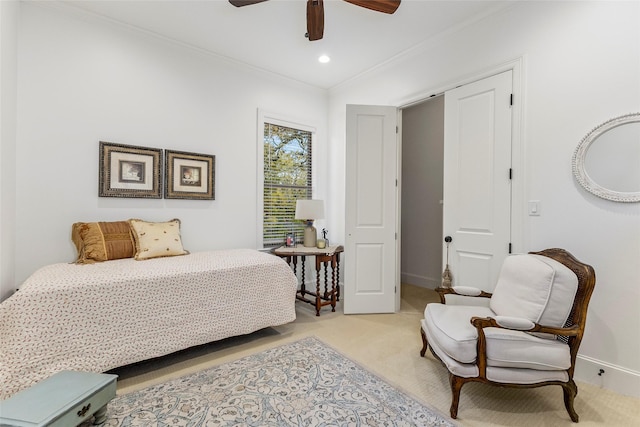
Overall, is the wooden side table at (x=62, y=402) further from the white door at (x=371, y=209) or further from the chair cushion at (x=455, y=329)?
the white door at (x=371, y=209)

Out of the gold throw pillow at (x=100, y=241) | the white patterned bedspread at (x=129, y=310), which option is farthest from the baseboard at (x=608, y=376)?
the gold throw pillow at (x=100, y=241)

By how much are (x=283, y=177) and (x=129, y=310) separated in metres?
2.48

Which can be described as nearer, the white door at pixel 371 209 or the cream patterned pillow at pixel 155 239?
the cream patterned pillow at pixel 155 239

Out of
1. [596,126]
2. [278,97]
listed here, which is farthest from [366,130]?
[596,126]

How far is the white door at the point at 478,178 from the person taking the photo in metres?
2.57

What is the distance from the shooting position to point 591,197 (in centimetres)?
211

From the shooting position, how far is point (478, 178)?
2.75m

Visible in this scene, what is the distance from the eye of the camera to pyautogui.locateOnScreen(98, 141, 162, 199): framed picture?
9.05ft

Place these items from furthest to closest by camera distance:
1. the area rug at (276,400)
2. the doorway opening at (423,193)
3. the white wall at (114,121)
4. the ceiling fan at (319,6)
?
1. the doorway opening at (423,193)
2. the white wall at (114,121)
3. the ceiling fan at (319,6)
4. the area rug at (276,400)

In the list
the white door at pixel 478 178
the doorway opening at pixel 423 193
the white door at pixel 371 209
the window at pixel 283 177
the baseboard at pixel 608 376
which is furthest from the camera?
the doorway opening at pixel 423 193

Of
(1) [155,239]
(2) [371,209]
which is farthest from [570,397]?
(1) [155,239]

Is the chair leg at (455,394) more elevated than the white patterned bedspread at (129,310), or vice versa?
the white patterned bedspread at (129,310)

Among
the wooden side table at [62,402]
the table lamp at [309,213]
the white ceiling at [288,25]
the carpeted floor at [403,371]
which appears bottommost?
the carpeted floor at [403,371]

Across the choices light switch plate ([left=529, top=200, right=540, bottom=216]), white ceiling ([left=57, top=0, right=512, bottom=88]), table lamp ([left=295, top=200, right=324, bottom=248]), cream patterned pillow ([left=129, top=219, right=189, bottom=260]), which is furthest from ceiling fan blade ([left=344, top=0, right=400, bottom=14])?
cream patterned pillow ([left=129, top=219, right=189, bottom=260])
